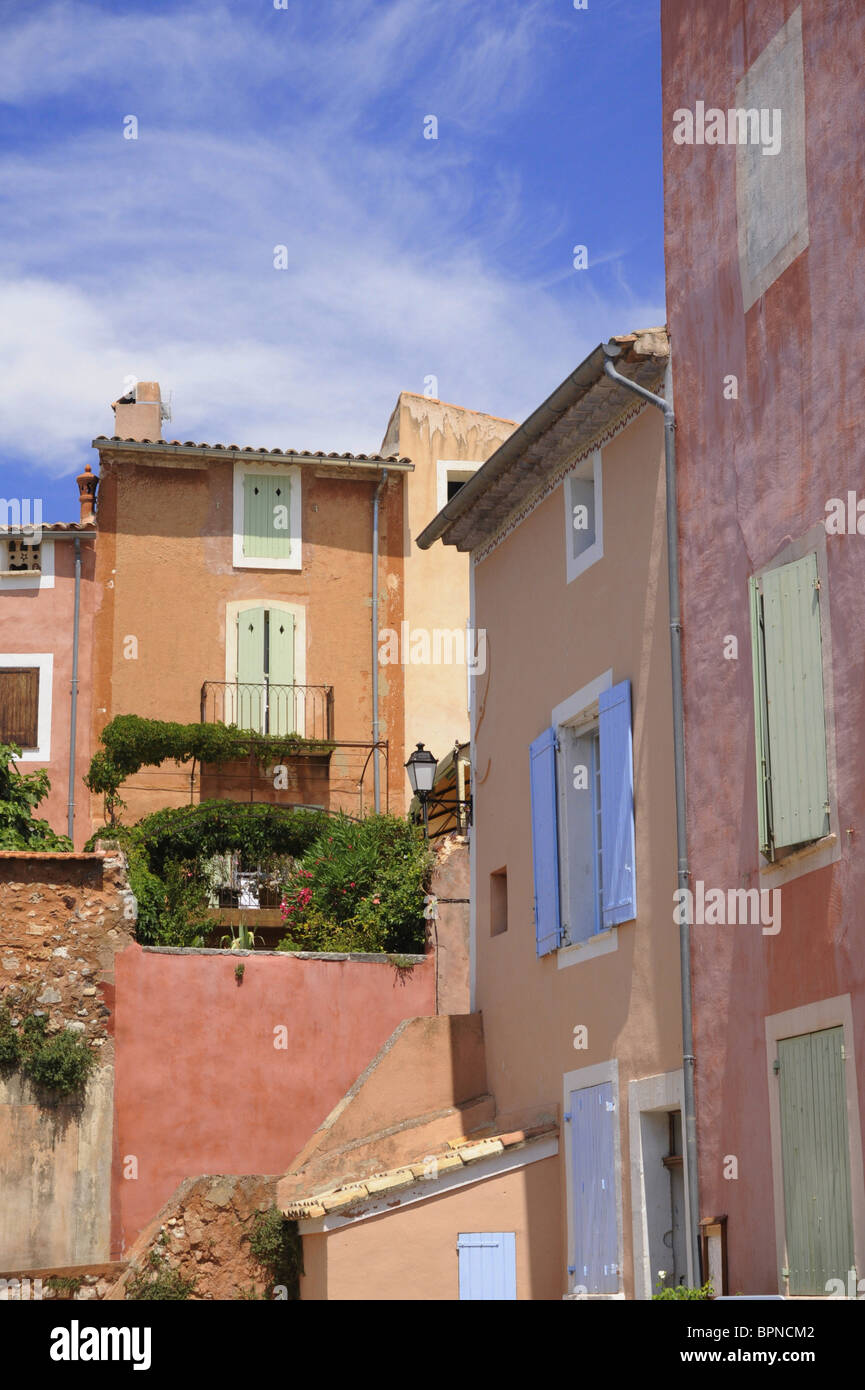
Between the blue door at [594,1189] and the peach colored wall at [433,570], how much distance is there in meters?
15.3

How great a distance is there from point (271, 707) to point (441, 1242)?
50.4ft

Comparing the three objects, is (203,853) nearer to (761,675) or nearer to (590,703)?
(590,703)

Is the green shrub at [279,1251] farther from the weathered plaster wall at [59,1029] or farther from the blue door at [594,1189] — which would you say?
the weathered plaster wall at [59,1029]

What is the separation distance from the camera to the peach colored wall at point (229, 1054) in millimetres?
17219

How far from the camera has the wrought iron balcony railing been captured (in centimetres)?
2769

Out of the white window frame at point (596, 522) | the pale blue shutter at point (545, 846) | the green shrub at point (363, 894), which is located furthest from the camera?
the green shrub at point (363, 894)

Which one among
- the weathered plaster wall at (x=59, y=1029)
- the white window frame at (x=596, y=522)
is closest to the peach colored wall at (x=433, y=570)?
the weathered plaster wall at (x=59, y=1029)

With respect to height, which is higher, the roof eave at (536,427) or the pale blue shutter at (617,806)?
the roof eave at (536,427)

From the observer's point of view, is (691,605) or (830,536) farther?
(691,605)

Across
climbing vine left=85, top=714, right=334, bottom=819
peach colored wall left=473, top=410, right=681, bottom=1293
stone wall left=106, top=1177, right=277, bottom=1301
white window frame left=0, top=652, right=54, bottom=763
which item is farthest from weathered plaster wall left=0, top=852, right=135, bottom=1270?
white window frame left=0, top=652, right=54, bottom=763

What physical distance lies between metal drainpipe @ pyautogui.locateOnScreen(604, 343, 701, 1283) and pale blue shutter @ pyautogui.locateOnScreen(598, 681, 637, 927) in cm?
82

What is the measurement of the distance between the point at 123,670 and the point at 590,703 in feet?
49.9
